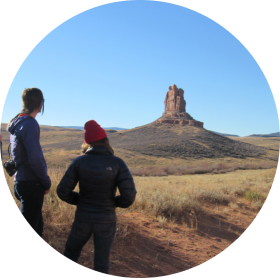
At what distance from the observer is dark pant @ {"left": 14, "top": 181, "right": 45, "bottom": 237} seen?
2.66 metres

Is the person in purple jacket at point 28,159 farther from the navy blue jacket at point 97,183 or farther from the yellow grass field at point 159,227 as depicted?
the yellow grass field at point 159,227

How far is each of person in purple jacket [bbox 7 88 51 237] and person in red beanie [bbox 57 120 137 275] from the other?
43cm

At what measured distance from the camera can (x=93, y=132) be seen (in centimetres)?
255

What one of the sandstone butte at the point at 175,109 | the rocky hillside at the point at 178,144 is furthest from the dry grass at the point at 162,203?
the sandstone butte at the point at 175,109

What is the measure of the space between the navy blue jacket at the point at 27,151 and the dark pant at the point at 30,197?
0.06 m

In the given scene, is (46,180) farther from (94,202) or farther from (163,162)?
(163,162)

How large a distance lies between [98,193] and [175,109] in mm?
92219

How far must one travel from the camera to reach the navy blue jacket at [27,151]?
2.61 m

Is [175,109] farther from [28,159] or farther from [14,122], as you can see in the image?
[28,159]

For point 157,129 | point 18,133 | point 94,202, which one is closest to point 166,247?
point 94,202

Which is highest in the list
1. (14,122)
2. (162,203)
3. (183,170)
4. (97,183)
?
(14,122)

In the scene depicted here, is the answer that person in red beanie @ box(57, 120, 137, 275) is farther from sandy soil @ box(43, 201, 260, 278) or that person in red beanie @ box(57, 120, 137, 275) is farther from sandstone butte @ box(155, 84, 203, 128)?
sandstone butte @ box(155, 84, 203, 128)

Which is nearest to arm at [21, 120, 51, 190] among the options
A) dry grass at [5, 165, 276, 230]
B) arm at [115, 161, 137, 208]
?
arm at [115, 161, 137, 208]

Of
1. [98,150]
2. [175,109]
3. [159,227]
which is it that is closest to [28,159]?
[98,150]
